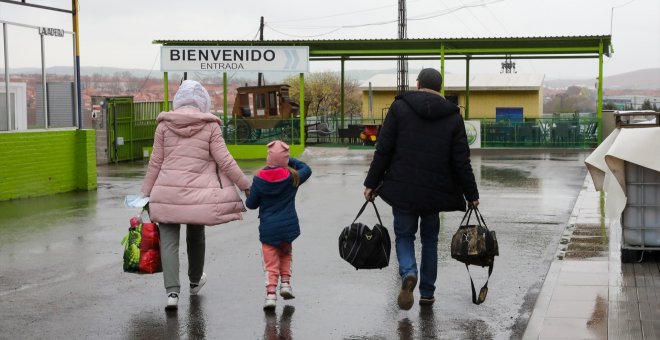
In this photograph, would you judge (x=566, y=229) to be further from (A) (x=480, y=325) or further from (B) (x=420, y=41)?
(B) (x=420, y=41)

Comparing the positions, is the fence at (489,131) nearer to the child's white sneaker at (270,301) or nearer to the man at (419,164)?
the child's white sneaker at (270,301)

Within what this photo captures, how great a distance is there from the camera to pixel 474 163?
2639 centimetres

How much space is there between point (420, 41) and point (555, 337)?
25.4 m

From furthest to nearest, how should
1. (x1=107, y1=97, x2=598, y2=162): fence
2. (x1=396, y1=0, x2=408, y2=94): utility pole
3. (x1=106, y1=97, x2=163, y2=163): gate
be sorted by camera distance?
(x1=396, y1=0, x2=408, y2=94): utility pole, (x1=107, y1=97, x2=598, y2=162): fence, (x1=106, y1=97, x2=163, y2=163): gate

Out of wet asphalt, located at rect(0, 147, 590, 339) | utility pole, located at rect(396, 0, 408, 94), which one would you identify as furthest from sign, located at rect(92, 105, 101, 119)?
utility pole, located at rect(396, 0, 408, 94)

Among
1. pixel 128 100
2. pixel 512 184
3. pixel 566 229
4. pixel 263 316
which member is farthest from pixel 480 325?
pixel 128 100

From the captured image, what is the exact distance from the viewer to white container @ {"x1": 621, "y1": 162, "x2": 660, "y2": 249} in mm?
9289

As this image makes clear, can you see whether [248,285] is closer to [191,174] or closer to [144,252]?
[144,252]

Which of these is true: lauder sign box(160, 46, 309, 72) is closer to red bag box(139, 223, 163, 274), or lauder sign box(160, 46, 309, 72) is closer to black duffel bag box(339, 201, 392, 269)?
red bag box(139, 223, 163, 274)

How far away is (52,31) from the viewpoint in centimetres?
1827

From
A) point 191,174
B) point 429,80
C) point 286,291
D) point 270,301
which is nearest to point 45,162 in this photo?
point 191,174

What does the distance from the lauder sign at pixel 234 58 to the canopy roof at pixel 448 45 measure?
25cm

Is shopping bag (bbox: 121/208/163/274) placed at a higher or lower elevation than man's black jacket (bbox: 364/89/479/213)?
lower

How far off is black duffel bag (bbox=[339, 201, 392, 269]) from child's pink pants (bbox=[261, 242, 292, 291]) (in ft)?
1.70
